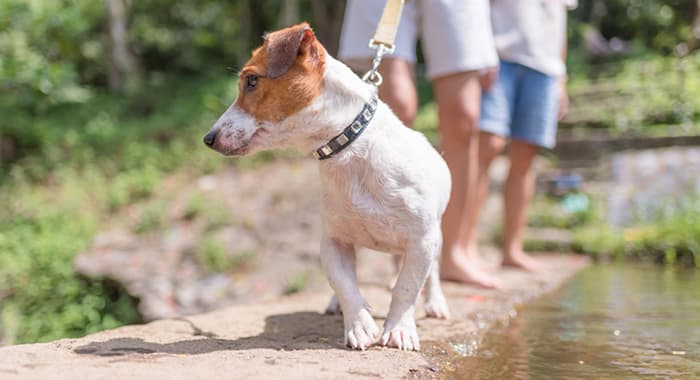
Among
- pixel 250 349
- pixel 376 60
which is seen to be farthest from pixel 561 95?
pixel 250 349

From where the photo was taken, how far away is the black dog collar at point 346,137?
8.65ft

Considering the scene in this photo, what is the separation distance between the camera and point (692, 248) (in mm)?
5938

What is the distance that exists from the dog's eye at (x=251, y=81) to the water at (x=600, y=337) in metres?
1.21

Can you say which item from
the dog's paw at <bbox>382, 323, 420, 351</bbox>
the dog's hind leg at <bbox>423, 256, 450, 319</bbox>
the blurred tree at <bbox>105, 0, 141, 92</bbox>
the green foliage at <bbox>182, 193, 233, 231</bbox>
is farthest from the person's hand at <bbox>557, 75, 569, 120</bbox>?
the blurred tree at <bbox>105, 0, 141, 92</bbox>

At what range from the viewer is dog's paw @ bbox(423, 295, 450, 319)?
339 cm

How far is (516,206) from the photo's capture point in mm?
5359

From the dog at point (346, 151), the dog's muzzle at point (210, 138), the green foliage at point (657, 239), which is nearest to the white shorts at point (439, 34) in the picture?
the dog at point (346, 151)

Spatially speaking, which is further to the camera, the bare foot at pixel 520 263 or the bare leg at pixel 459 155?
the bare foot at pixel 520 263

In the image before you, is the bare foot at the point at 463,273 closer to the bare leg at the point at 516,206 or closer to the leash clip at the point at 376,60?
the bare leg at the point at 516,206

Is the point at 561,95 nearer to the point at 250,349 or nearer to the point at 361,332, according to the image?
the point at 361,332

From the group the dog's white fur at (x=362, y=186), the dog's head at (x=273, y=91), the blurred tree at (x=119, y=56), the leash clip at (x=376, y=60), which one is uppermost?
the blurred tree at (x=119, y=56)

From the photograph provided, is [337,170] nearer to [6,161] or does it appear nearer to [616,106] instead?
[616,106]

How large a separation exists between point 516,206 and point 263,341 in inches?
120

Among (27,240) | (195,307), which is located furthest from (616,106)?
(27,240)
